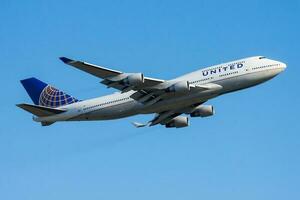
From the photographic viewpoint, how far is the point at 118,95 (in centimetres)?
6881

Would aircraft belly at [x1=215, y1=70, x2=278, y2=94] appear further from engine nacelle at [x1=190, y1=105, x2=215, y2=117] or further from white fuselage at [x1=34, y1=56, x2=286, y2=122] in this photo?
Result: engine nacelle at [x1=190, y1=105, x2=215, y2=117]

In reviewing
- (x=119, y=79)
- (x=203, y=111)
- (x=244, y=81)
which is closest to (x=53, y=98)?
(x=119, y=79)

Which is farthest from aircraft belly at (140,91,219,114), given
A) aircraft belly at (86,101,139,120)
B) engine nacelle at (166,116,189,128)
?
engine nacelle at (166,116,189,128)

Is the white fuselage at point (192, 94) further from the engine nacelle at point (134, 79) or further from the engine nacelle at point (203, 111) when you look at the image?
the engine nacelle at point (203, 111)

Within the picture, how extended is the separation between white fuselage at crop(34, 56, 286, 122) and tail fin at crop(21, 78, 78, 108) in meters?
2.51

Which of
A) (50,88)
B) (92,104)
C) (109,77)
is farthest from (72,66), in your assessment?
(50,88)

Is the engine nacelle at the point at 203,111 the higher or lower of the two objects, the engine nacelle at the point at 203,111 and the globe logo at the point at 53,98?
the lower

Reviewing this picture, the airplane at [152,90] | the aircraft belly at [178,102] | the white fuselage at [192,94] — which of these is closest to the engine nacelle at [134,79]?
the airplane at [152,90]

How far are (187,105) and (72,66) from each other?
1295 cm

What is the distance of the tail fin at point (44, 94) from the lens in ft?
236

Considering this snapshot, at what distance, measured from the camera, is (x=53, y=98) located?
72812 millimetres

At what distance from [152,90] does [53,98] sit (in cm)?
1265

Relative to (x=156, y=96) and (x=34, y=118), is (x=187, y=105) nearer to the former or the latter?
(x=156, y=96)

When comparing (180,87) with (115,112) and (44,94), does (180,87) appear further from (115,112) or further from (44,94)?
(44,94)
